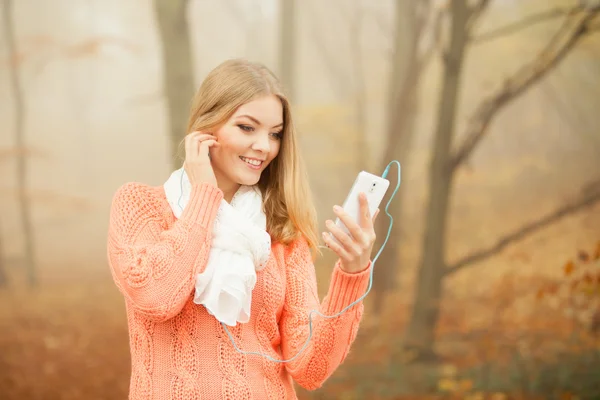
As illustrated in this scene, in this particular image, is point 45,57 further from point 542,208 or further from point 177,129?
point 542,208

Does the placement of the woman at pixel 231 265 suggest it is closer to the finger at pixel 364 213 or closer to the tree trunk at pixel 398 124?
the finger at pixel 364 213

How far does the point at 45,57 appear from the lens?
138 inches

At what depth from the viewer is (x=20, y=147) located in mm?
3473

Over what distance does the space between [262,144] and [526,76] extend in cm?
264

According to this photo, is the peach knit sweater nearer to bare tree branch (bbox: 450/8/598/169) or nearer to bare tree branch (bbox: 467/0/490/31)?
bare tree branch (bbox: 450/8/598/169)

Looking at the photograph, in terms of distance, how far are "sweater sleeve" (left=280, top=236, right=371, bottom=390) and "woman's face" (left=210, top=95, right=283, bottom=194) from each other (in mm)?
257

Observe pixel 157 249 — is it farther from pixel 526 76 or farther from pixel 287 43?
pixel 526 76

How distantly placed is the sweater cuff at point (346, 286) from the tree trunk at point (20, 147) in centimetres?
281

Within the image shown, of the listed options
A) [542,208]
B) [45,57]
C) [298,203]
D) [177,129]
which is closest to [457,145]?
[542,208]

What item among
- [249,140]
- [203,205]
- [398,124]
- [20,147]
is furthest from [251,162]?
[20,147]

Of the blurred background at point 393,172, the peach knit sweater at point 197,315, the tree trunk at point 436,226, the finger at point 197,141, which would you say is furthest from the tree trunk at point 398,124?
the finger at point 197,141

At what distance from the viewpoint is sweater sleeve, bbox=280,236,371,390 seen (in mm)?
1331

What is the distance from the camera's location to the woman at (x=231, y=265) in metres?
1.27

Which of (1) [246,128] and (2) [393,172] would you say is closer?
(1) [246,128]
